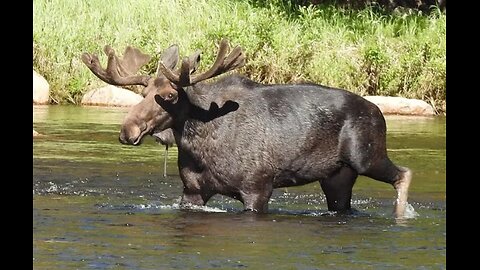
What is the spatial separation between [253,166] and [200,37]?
54.5 feet

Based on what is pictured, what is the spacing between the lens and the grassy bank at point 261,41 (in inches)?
1142

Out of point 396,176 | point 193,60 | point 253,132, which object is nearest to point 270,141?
point 253,132

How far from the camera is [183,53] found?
29797mm

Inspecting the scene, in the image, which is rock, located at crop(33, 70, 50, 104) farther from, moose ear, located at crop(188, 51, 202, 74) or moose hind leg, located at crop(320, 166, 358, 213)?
moose hind leg, located at crop(320, 166, 358, 213)

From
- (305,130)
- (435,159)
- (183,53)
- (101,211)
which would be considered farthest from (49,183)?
(183,53)

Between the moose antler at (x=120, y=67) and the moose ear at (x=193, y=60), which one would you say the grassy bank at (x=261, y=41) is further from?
the moose ear at (x=193, y=60)

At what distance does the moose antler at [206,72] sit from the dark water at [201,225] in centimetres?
123

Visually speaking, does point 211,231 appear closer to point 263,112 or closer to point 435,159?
point 263,112

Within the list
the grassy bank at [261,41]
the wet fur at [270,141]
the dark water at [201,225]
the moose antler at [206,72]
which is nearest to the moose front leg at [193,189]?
the wet fur at [270,141]

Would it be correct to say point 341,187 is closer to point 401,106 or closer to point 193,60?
point 193,60

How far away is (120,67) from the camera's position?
14.7 meters
